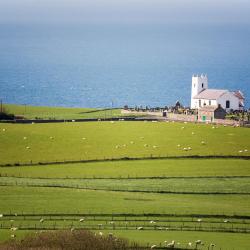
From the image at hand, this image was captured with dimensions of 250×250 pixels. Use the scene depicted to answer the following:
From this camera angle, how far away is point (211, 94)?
117m

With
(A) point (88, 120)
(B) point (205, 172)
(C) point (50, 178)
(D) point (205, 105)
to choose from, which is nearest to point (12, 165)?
(C) point (50, 178)

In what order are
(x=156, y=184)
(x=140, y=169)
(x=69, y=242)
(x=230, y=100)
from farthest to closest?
(x=230, y=100), (x=140, y=169), (x=156, y=184), (x=69, y=242)

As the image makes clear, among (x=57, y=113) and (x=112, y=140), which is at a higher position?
(x=57, y=113)

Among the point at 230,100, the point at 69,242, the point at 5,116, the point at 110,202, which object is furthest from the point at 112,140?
the point at 69,242

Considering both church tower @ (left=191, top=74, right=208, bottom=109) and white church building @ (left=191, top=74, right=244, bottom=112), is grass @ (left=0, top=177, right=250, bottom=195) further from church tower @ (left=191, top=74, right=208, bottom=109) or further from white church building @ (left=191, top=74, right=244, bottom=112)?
church tower @ (left=191, top=74, right=208, bottom=109)

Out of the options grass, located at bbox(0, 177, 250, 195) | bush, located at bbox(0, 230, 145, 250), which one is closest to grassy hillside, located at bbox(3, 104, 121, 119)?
grass, located at bbox(0, 177, 250, 195)

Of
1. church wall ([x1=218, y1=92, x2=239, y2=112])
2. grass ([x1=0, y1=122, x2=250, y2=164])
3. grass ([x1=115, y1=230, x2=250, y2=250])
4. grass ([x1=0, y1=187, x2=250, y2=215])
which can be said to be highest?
church wall ([x1=218, y1=92, x2=239, y2=112])

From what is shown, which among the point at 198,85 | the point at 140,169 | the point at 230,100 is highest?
the point at 198,85

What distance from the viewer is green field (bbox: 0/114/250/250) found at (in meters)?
65.1

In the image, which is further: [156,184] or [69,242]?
[156,184]

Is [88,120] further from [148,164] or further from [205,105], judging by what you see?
[148,164]

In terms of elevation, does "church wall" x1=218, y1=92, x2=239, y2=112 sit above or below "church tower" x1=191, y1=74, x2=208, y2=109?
below

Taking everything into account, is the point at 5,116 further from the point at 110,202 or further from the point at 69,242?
the point at 69,242

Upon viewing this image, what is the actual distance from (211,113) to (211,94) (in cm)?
730
